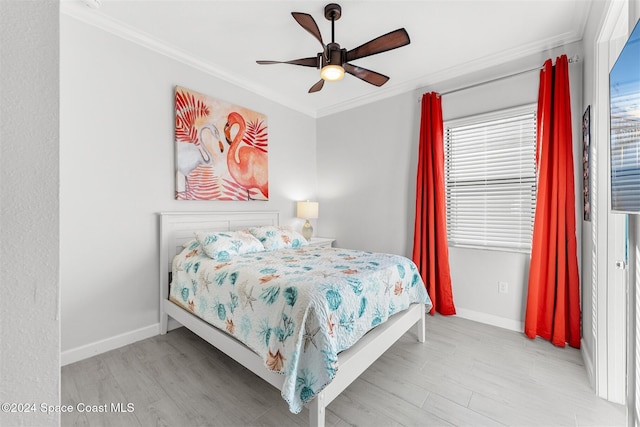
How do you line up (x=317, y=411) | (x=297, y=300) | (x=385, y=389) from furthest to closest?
(x=385, y=389), (x=297, y=300), (x=317, y=411)

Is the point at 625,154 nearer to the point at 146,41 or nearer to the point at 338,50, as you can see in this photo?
the point at 338,50

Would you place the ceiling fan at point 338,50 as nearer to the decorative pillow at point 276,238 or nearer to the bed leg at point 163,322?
the decorative pillow at point 276,238

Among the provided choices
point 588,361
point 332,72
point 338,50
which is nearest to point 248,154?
point 332,72

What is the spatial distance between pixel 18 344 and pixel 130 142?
2.55 metres

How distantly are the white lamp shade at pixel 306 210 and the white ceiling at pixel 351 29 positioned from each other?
1605mm

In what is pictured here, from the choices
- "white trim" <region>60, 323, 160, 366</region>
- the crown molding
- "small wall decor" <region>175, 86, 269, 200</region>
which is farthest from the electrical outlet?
the crown molding

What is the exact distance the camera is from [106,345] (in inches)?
91.5

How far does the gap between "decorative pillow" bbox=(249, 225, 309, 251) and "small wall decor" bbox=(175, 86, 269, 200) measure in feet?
1.79

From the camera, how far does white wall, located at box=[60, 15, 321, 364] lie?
217 centimetres

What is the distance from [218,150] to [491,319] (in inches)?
131

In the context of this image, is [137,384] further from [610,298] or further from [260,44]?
[610,298]

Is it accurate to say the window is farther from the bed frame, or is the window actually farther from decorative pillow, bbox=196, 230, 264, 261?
decorative pillow, bbox=196, 230, 264, 261

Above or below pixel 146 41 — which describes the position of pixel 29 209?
below

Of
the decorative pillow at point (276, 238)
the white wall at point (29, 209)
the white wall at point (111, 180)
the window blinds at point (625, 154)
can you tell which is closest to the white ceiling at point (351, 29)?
the white wall at point (111, 180)
